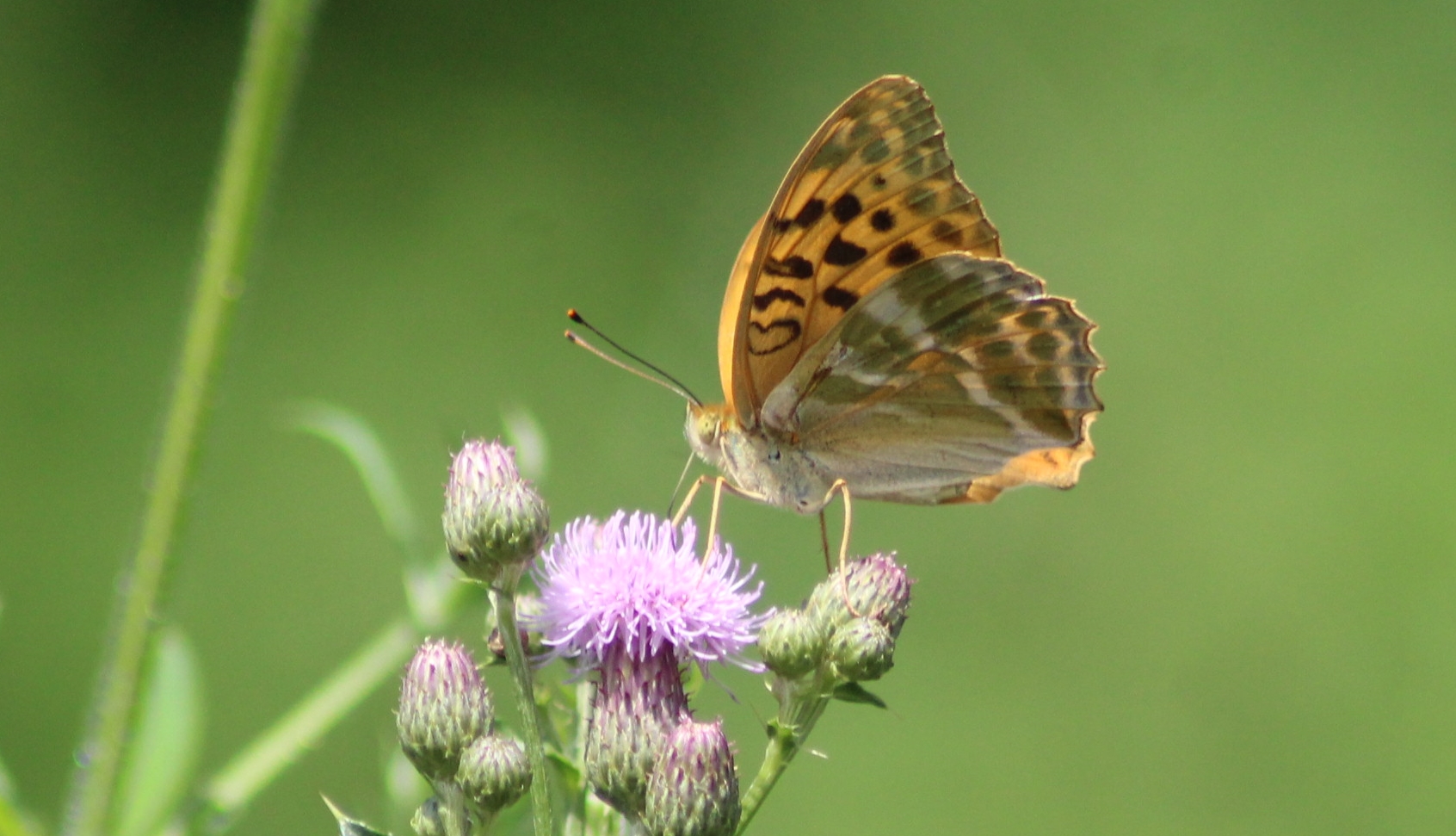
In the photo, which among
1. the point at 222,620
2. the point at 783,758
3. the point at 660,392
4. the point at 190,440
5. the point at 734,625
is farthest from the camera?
the point at 660,392

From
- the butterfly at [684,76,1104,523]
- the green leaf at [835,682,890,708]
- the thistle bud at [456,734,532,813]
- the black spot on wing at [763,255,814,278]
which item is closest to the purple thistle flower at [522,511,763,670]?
the green leaf at [835,682,890,708]

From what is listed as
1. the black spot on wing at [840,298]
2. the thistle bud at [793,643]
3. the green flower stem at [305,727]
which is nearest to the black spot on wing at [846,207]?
the black spot on wing at [840,298]

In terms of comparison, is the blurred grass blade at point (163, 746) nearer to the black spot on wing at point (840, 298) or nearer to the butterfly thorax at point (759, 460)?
the butterfly thorax at point (759, 460)

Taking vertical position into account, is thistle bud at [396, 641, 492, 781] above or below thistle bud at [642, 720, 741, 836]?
above

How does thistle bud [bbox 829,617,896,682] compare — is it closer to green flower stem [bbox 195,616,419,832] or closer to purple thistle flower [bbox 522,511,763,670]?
purple thistle flower [bbox 522,511,763,670]

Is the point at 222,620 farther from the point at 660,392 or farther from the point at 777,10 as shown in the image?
the point at 777,10

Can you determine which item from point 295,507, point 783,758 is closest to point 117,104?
point 295,507
